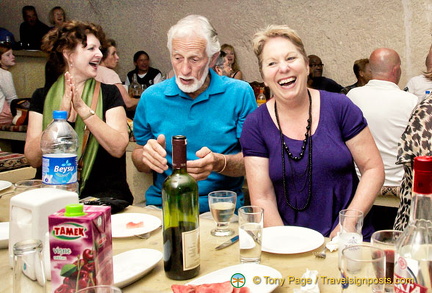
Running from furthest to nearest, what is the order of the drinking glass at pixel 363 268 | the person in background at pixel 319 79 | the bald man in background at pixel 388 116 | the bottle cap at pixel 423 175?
the person in background at pixel 319 79
the bald man in background at pixel 388 116
the drinking glass at pixel 363 268
the bottle cap at pixel 423 175

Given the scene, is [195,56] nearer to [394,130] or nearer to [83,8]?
[394,130]

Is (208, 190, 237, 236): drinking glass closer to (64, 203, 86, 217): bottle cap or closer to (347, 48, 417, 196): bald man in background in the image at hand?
(64, 203, 86, 217): bottle cap

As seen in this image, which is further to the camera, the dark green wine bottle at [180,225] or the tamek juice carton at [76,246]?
the dark green wine bottle at [180,225]

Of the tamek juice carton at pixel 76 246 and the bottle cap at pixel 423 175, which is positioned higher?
the bottle cap at pixel 423 175

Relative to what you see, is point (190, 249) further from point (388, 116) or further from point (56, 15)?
point (56, 15)

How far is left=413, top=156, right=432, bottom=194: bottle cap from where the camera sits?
811 millimetres

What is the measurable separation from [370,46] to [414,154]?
17.2 ft

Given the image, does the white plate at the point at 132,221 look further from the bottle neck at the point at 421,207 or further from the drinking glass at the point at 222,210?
the bottle neck at the point at 421,207

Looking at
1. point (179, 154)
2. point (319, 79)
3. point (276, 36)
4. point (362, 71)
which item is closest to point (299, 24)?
point (319, 79)

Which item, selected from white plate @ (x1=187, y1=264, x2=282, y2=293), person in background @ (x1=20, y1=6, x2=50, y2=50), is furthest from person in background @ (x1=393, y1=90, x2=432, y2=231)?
person in background @ (x1=20, y1=6, x2=50, y2=50)

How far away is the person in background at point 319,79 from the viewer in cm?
637

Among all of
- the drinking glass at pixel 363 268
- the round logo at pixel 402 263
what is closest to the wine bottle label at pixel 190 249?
the drinking glass at pixel 363 268

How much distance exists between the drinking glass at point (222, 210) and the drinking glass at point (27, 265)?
662 mm

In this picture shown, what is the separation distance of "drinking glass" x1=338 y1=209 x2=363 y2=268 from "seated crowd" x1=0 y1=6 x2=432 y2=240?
0.52m
